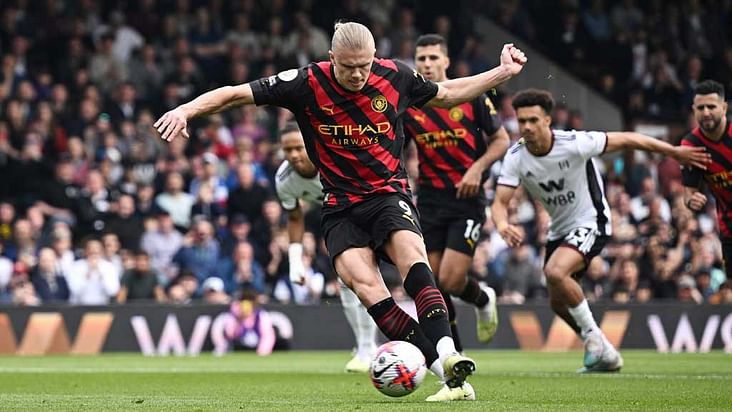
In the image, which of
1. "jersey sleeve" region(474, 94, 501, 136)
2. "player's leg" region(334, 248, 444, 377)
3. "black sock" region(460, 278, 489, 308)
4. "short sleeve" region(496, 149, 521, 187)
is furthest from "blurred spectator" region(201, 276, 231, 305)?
"player's leg" region(334, 248, 444, 377)

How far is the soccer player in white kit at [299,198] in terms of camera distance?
42.5ft

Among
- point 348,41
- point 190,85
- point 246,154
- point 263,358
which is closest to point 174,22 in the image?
point 190,85

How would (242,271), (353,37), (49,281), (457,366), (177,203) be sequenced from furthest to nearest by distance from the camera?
(177,203)
(242,271)
(49,281)
(353,37)
(457,366)

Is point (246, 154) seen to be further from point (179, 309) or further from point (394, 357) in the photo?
point (394, 357)

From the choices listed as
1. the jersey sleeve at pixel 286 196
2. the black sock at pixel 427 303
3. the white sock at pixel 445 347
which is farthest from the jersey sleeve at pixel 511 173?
the white sock at pixel 445 347

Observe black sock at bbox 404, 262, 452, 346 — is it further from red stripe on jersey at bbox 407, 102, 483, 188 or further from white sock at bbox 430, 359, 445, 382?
red stripe on jersey at bbox 407, 102, 483, 188

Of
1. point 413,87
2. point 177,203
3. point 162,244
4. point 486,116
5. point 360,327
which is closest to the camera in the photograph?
point 413,87

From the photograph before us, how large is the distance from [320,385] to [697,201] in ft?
13.0

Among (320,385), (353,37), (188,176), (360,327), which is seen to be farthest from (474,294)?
(188,176)

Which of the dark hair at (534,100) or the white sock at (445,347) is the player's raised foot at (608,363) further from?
the white sock at (445,347)

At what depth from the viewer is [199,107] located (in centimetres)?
871

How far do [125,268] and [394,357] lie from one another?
11.7 m

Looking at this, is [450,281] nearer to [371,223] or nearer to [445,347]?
[371,223]

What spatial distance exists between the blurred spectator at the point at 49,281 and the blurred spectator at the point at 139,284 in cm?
79
